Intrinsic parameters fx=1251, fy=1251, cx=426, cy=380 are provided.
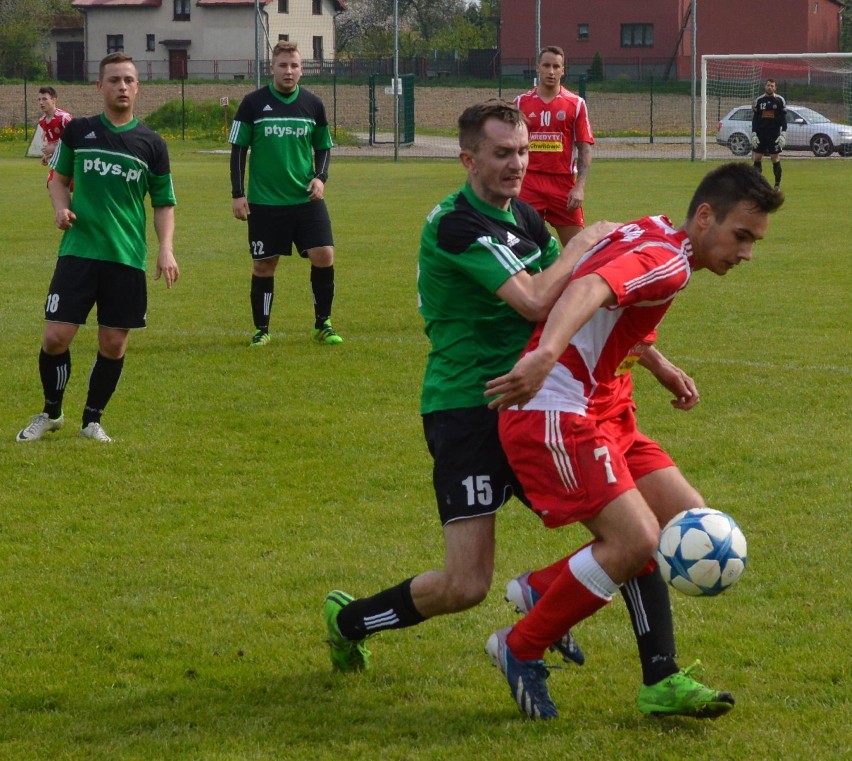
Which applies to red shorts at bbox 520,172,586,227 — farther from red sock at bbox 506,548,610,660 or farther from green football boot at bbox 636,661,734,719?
green football boot at bbox 636,661,734,719

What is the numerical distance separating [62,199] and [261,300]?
3155 mm

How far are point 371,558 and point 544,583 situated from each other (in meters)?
1.40

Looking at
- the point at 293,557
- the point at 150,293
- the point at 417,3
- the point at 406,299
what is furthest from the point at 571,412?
the point at 417,3

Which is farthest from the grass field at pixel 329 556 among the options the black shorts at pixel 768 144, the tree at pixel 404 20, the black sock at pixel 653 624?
the tree at pixel 404 20

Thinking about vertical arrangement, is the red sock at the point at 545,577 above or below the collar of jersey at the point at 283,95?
below

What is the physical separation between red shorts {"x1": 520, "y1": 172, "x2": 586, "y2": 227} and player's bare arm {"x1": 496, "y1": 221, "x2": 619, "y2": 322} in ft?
24.8

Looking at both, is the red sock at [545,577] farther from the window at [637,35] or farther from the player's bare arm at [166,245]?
the window at [637,35]

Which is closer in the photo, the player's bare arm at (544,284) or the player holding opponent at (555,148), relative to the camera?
the player's bare arm at (544,284)

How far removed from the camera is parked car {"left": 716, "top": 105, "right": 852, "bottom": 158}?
34.8 meters

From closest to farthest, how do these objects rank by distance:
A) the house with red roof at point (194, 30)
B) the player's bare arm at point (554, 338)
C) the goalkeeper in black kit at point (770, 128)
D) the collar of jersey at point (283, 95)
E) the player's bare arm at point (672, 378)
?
the player's bare arm at point (554, 338) < the player's bare arm at point (672, 378) < the collar of jersey at point (283, 95) < the goalkeeper in black kit at point (770, 128) < the house with red roof at point (194, 30)

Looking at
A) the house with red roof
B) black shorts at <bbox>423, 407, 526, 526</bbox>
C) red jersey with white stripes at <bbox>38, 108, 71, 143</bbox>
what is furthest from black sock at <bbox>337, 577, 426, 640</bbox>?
the house with red roof

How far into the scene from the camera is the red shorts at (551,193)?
1117 centimetres

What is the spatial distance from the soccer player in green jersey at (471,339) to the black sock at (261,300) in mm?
6115

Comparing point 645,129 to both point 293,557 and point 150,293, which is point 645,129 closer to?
point 150,293
